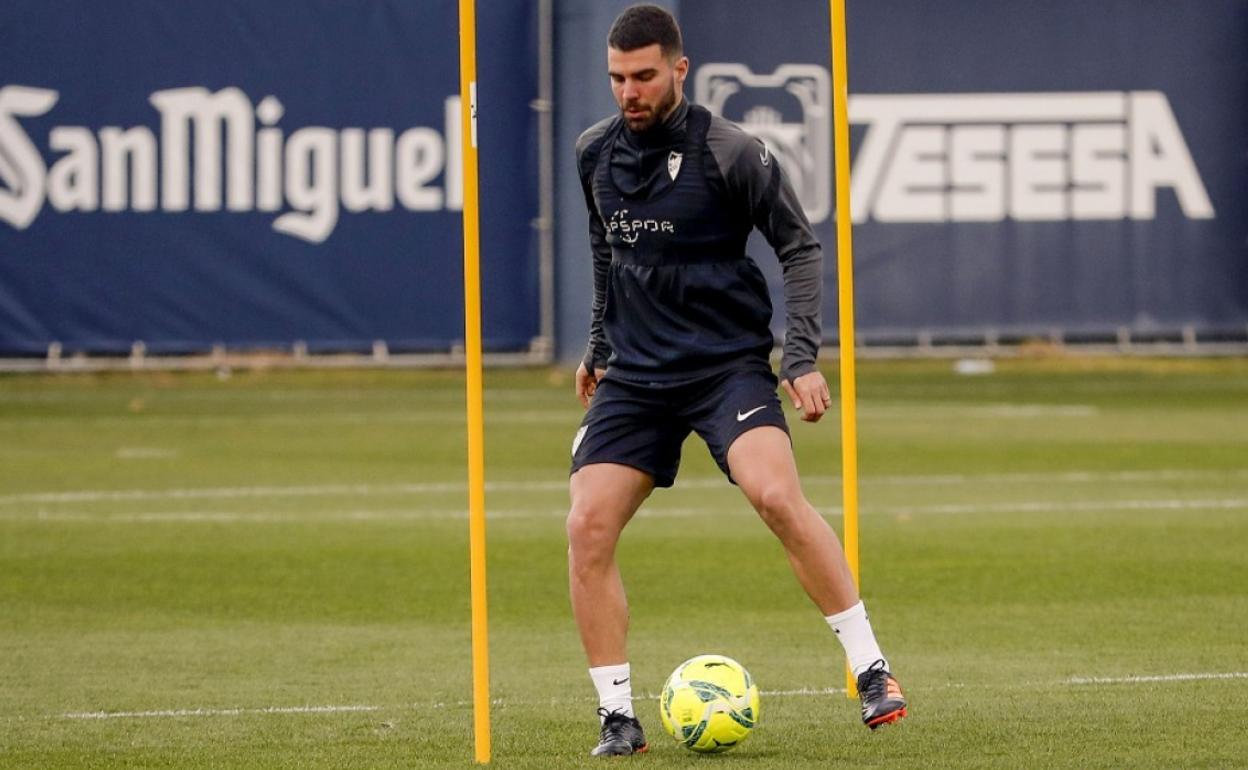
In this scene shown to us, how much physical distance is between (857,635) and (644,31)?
188cm

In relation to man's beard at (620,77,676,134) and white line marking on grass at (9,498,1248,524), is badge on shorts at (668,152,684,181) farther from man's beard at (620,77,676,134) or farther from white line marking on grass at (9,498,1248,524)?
white line marking on grass at (9,498,1248,524)

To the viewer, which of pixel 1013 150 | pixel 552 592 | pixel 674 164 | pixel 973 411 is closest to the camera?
pixel 674 164

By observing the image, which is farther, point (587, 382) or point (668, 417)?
point (587, 382)

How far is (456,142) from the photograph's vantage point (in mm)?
24625

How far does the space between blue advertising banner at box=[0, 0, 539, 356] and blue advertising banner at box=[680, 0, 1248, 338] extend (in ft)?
9.81

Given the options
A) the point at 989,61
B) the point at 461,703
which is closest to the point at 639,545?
the point at 461,703

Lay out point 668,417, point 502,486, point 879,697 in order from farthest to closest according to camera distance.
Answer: point 502,486
point 668,417
point 879,697

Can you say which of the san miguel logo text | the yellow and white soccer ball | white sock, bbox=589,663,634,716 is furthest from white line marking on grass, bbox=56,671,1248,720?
the san miguel logo text

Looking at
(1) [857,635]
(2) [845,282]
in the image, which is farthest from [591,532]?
(2) [845,282]

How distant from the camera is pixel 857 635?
6859 millimetres

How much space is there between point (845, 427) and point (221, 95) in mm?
18020

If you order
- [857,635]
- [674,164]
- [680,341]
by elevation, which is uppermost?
[674,164]

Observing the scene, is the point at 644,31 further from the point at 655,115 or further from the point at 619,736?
the point at 619,736

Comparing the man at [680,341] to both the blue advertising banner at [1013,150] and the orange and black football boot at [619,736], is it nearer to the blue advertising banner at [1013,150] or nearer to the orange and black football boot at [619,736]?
the orange and black football boot at [619,736]
